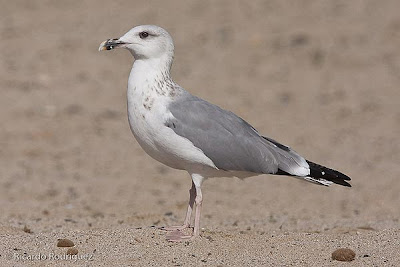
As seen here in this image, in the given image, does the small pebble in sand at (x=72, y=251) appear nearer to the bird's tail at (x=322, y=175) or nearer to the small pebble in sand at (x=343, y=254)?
the bird's tail at (x=322, y=175)

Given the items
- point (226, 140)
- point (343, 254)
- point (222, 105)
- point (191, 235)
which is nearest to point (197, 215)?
point (191, 235)

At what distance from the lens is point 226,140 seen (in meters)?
6.37

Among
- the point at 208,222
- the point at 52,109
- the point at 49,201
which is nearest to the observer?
the point at 208,222

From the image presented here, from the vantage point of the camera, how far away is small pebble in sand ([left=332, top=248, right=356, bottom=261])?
5926 millimetres

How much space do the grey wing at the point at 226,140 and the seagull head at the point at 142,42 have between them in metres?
0.43

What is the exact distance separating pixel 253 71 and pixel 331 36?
1978 millimetres

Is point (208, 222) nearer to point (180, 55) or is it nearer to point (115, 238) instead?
point (115, 238)

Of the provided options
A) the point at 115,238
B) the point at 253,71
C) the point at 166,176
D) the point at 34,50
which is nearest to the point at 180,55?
the point at 253,71

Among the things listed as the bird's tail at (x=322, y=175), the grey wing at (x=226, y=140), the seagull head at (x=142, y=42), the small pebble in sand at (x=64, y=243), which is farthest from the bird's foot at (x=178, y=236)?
the seagull head at (x=142, y=42)

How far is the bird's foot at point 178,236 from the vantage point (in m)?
6.28

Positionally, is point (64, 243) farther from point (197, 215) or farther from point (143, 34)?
point (143, 34)

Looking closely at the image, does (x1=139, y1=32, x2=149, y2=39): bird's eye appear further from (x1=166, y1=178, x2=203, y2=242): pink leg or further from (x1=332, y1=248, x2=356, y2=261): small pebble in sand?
(x1=332, y1=248, x2=356, y2=261): small pebble in sand

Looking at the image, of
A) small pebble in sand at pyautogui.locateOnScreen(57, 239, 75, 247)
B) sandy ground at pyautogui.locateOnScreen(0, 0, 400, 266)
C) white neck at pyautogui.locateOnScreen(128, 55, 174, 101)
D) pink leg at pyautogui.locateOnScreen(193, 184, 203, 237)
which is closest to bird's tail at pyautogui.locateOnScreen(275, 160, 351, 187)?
sandy ground at pyautogui.locateOnScreen(0, 0, 400, 266)

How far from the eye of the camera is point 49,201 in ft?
31.2
